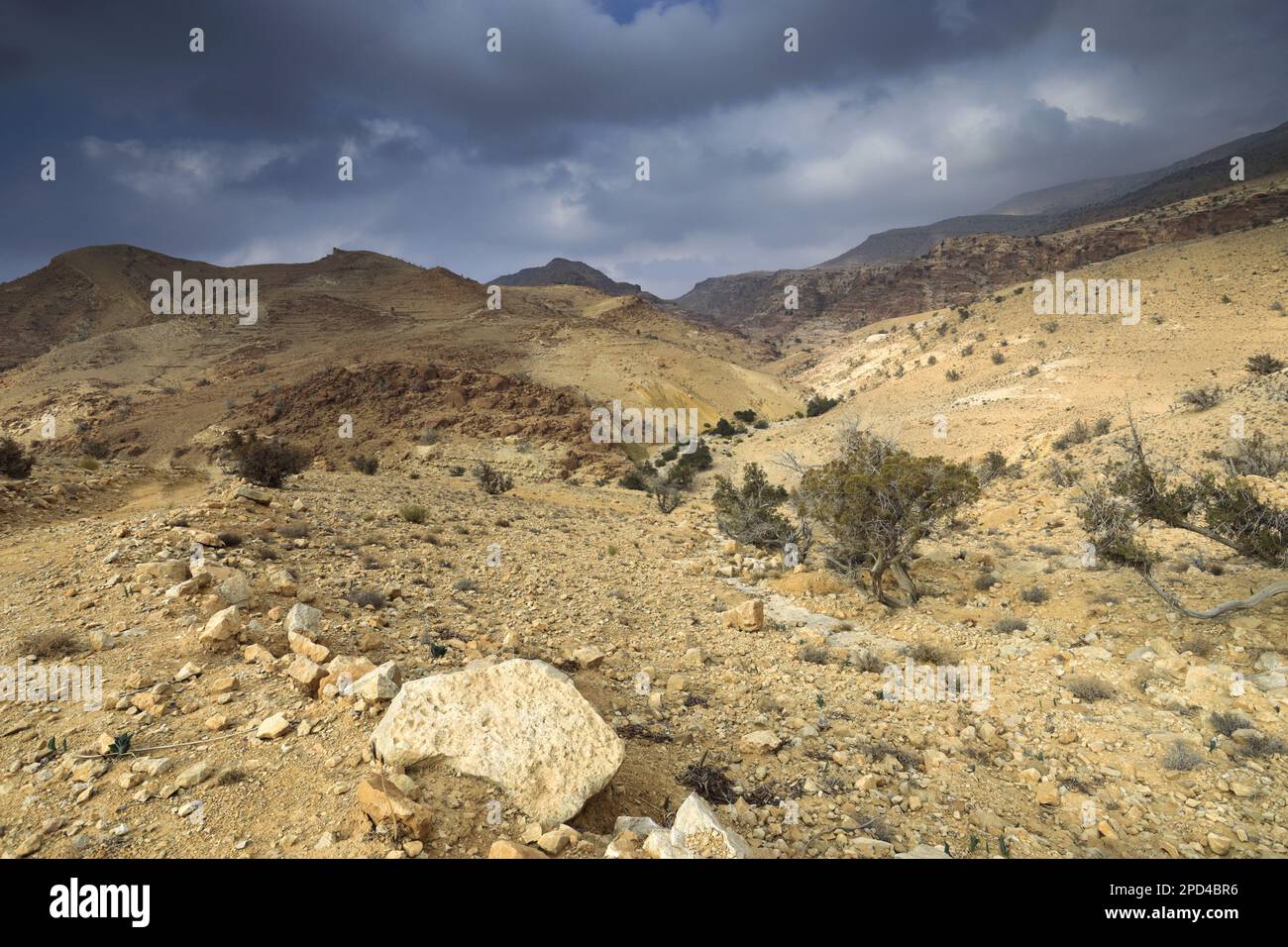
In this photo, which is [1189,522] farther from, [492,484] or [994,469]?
[492,484]

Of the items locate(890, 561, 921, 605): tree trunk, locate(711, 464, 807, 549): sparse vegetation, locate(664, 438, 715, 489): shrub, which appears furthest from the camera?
locate(664, 438, 715, 489): shrub

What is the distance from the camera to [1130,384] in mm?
20438

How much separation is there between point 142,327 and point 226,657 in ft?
179

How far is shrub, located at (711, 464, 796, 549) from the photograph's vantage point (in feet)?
40.0

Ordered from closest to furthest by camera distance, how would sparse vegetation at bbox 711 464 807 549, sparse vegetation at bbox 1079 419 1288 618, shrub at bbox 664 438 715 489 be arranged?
sparse vegetation at bbox 1079 419 1288 618, sparse vegetation at bbox 711 464 807 549, shrub at bbox 664 438 715 489

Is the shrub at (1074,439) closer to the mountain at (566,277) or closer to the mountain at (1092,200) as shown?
the mountain at (1092,200)

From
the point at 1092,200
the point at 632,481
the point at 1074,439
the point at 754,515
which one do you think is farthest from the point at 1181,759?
the point at 1092,200

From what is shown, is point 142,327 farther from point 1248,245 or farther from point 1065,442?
point 1248,245

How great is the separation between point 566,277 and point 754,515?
132948 mm

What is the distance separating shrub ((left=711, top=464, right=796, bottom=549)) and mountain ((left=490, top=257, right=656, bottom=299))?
122 meters

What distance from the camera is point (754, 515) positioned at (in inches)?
496

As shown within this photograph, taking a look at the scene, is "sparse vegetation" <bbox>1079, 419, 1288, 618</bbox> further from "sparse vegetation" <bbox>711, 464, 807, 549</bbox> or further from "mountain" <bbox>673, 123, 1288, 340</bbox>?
"mountain" <bbox>673, 123, 1288, 340</bbox>

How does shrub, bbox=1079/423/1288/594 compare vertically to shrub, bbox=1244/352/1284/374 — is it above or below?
below

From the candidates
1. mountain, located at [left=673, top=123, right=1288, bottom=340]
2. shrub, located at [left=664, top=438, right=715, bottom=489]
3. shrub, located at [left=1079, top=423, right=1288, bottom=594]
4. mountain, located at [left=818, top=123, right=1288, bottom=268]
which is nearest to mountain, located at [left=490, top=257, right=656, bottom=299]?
mountain, located at [left=673, top=123, right=1288, bottom=340]
